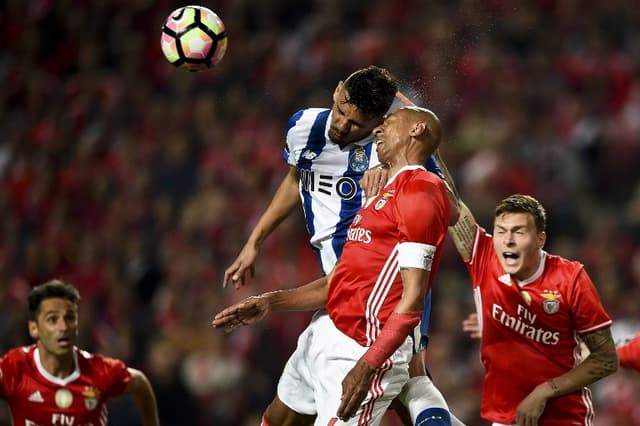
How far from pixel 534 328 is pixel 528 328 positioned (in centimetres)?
2

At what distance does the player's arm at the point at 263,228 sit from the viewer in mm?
5035

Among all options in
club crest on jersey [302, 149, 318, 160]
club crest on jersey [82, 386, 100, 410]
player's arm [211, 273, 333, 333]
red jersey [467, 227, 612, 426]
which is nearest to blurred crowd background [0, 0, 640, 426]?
club crest on jersey [302, 149, 318, 160]

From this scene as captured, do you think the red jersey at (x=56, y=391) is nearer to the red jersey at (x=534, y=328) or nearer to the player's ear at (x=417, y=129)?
the red jersey at (x=534, y=328)

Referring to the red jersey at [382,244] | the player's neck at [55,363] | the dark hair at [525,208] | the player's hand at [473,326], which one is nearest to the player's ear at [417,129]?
the red jersey at [382,244]

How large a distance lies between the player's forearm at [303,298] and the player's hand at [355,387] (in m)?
0.72

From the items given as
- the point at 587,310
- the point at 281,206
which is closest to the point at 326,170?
the point at 281,206

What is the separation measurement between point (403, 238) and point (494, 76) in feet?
17.4

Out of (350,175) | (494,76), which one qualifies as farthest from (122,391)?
(494,76)

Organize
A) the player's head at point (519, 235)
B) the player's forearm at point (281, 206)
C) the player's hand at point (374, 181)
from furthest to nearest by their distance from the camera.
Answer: the player's forearm at point (281, 206)
the player's head at point (519, 235)
the player's hand at point (374, 181)

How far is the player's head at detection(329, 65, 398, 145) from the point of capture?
4.66 m

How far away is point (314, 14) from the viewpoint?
35.0 feet

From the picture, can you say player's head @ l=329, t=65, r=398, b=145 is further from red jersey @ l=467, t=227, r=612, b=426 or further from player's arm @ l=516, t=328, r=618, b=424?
player's arm @ l=516, t=328, r=618, b=424

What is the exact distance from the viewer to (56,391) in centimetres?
561

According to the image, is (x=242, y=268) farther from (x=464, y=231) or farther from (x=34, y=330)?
(x=34, y=330)
